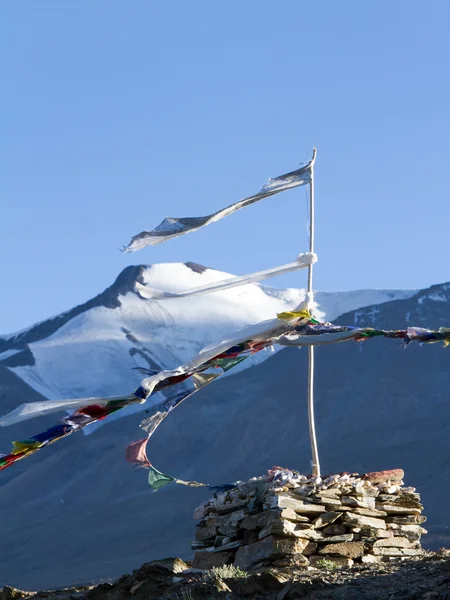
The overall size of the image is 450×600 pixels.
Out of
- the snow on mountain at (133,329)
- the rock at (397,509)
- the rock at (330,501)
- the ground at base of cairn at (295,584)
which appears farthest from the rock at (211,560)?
the snow on mountain at (133,329)

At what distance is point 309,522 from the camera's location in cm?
1331

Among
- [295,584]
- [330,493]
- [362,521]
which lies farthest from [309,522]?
[295,584]

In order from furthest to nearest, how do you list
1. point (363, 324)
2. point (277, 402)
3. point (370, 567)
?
point (363, 324)
point (277, 402)
point (370, 567)

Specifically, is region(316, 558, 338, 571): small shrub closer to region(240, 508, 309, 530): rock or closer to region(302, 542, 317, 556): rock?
region(302, 542, 317, 556): rock

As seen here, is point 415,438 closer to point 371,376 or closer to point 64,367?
point 371,376

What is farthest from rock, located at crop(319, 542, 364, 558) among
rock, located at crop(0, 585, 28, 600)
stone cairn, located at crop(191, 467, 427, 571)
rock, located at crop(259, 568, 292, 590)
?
rock, located at crop(0, 585, 28, 600)

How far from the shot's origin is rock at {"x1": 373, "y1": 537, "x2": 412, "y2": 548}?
44.1ft

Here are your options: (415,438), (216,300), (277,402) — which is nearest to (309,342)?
(415,438)

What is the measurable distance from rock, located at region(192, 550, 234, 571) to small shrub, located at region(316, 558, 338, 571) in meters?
1.09

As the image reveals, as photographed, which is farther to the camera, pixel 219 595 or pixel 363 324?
pixel 363 324

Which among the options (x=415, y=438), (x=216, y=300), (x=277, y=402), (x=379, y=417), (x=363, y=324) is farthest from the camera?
(x=216, y=300)

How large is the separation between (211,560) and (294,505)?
1167 millimetres

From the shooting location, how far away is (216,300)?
442 ft

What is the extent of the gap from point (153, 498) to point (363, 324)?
30.8 m
